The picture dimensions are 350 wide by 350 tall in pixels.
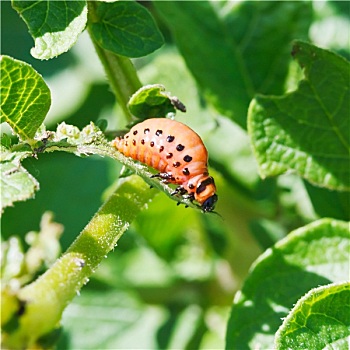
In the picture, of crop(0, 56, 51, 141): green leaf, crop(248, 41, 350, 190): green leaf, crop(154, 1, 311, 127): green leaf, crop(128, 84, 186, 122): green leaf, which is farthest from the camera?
crop(154, 1, 311, 127): green leaf

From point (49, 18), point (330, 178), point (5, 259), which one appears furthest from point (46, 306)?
point (330, 178)

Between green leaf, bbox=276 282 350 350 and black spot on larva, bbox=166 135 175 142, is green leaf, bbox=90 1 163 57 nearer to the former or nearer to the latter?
black spot on larva, bbox=166 135 175 142

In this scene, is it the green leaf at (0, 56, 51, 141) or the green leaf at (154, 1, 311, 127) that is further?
the green leaf at (154, 1, 311, 127)

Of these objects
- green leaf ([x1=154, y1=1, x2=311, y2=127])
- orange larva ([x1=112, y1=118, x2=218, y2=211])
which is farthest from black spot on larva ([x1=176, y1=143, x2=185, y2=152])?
green leaf ([x1=154, y1=1, x2=311, y2=127])

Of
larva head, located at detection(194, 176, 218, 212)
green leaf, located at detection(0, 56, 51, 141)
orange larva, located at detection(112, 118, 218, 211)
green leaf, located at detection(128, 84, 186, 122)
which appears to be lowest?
larva head, located at detection(194, 176, 218, 212)

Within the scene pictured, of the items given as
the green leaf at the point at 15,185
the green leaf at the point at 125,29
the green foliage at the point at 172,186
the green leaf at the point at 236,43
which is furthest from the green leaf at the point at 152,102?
the green leaf at the point at 236,43

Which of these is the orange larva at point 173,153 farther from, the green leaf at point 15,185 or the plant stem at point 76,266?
the green leaf at point 15,185
